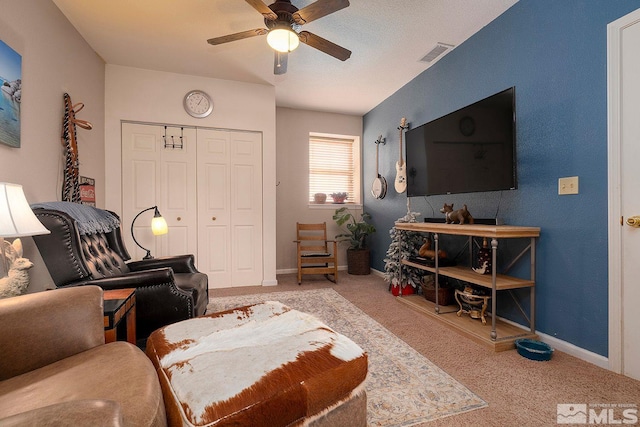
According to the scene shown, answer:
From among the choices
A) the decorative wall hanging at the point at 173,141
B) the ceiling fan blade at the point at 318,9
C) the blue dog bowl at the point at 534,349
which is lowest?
the blue dog bowl at the point at 534,349

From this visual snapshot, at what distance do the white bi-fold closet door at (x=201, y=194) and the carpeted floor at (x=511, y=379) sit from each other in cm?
216

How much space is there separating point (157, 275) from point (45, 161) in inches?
54.6

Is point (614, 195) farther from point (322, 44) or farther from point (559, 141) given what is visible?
point (322, 44)

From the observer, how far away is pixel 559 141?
204cm

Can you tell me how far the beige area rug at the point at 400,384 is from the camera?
1.38 meters

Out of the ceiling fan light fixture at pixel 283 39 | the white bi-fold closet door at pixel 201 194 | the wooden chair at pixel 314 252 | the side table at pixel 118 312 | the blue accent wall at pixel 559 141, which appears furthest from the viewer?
the wooden chair at pixel 314 252

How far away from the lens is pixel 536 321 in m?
2.20

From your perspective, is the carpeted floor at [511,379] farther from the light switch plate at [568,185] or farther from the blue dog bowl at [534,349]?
the light switch plate at [568,185]

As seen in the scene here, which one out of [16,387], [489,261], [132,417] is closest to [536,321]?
[489,261]

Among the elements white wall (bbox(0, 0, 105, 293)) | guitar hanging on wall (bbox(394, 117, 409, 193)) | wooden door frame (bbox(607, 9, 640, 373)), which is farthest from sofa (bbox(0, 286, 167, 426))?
guitar hanging on wall (bbox(394, 117, 409, 193))

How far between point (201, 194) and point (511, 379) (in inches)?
137

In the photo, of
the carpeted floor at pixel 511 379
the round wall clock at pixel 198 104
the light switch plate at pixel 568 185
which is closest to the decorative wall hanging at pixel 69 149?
the round wall clock at pixel 198 104

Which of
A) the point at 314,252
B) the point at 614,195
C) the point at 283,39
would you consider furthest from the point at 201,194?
the point at 614,195

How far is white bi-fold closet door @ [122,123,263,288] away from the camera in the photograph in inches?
137
